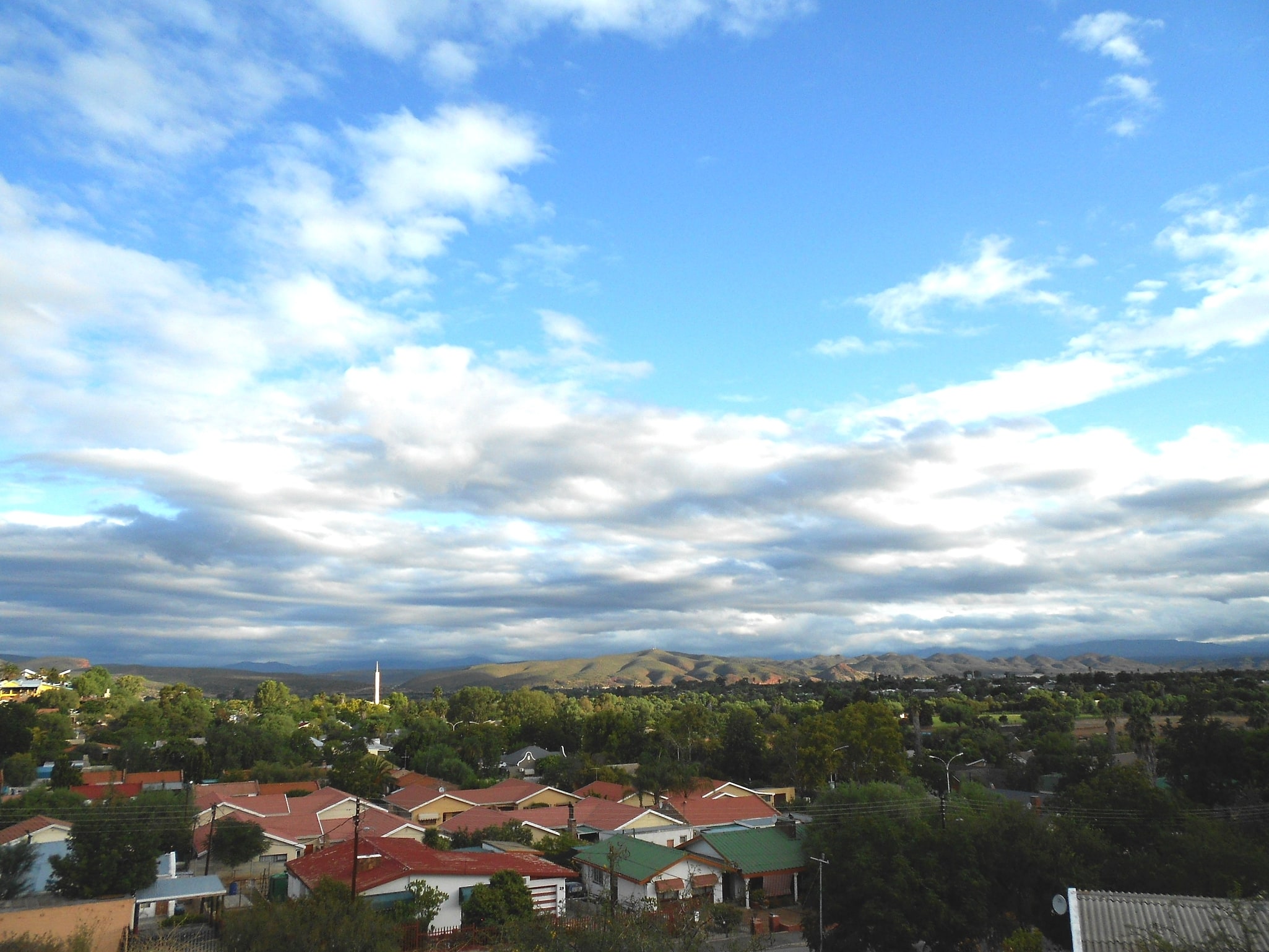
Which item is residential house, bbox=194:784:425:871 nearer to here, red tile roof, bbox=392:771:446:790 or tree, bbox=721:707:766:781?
red tile roof, bbox=392:771:446:790

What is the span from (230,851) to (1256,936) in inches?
1659

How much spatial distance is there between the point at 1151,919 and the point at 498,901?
829 inches

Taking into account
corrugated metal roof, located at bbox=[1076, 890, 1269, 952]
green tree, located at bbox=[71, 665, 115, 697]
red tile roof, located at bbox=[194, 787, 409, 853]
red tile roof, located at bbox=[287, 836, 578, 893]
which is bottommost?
red tile roof, located at bbox=[194, 787, 409, 853]

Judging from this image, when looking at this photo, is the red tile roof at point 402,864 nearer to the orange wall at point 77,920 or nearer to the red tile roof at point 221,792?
the orange wall at point 77,920

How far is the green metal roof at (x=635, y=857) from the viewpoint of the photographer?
1399 inches

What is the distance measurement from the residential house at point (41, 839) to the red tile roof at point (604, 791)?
107 feet

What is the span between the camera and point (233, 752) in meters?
75.3

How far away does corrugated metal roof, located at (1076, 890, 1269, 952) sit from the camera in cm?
1414

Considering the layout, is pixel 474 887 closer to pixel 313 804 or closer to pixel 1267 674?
pixel 313 804

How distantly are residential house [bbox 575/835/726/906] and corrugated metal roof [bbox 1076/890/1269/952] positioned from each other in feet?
67.4

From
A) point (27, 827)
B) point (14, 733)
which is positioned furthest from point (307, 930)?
point (14, 733)

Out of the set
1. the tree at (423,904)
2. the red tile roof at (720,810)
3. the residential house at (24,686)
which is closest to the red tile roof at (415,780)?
the red tile roof at (720,810)

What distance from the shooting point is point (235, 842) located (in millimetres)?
41625

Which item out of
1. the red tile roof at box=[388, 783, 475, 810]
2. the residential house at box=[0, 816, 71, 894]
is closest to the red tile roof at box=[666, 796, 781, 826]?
the red tile roof at box=[388, 783, 475, 810]
